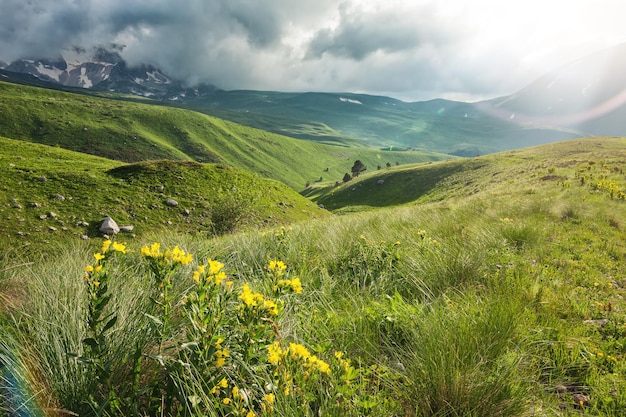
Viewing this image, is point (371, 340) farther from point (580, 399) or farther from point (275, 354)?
point (580, 399)

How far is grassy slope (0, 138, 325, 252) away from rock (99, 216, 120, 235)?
0.47m

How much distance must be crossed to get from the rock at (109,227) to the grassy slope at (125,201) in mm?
470

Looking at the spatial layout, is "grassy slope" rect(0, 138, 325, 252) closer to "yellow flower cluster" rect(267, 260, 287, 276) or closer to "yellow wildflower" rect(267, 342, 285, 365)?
"yellow flower cluster" rect(267, 260, 287, 276)

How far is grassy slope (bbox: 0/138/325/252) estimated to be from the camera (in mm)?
18469

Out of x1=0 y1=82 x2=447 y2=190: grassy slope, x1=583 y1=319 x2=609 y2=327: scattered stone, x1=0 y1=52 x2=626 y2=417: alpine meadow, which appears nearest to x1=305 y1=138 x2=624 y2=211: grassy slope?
x1=0 y1=52 x2=626 y2=417: alpine meadow

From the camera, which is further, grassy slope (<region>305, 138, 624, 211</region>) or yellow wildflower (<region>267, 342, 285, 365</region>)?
grassy slope (<region>305, 138, 624, 211</region>)

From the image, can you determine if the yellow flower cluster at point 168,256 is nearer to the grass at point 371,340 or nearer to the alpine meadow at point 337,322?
the alpine meadow at point 337,322

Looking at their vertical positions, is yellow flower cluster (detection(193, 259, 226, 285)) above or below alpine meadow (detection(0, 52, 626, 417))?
above

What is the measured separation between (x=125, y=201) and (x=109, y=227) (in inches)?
186

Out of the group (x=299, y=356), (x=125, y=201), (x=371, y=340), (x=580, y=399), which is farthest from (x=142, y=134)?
(x=580, y=399)

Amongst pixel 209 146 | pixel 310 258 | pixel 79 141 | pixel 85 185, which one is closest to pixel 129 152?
pixel 79 141

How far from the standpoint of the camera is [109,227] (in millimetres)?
19516

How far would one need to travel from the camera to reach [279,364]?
213 centimetres

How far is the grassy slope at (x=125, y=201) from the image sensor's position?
18.5 meters
